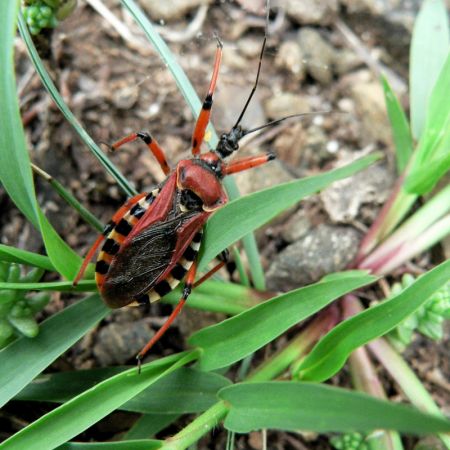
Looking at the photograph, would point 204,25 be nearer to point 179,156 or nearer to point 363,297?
point 179,156

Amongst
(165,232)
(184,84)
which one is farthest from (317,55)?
(165,232)

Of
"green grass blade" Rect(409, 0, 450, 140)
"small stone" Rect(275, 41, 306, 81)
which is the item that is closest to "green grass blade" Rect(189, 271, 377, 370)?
"green grass blade" Rect(409, 0, 450, 140)

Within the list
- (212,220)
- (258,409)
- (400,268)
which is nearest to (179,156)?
(212,220)

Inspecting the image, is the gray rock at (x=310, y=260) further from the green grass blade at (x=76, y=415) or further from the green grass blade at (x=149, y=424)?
the green grass blade at (x=76, y=415)

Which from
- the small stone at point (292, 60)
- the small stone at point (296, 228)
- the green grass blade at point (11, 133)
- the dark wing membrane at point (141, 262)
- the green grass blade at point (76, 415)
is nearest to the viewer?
the green grass blade at point (11, 133)

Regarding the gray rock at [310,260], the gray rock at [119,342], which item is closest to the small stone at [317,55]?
the gray rock at [310,260]

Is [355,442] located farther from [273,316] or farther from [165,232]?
[165,232]

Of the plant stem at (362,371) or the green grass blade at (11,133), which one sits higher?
the green grass blade at (11,133)
